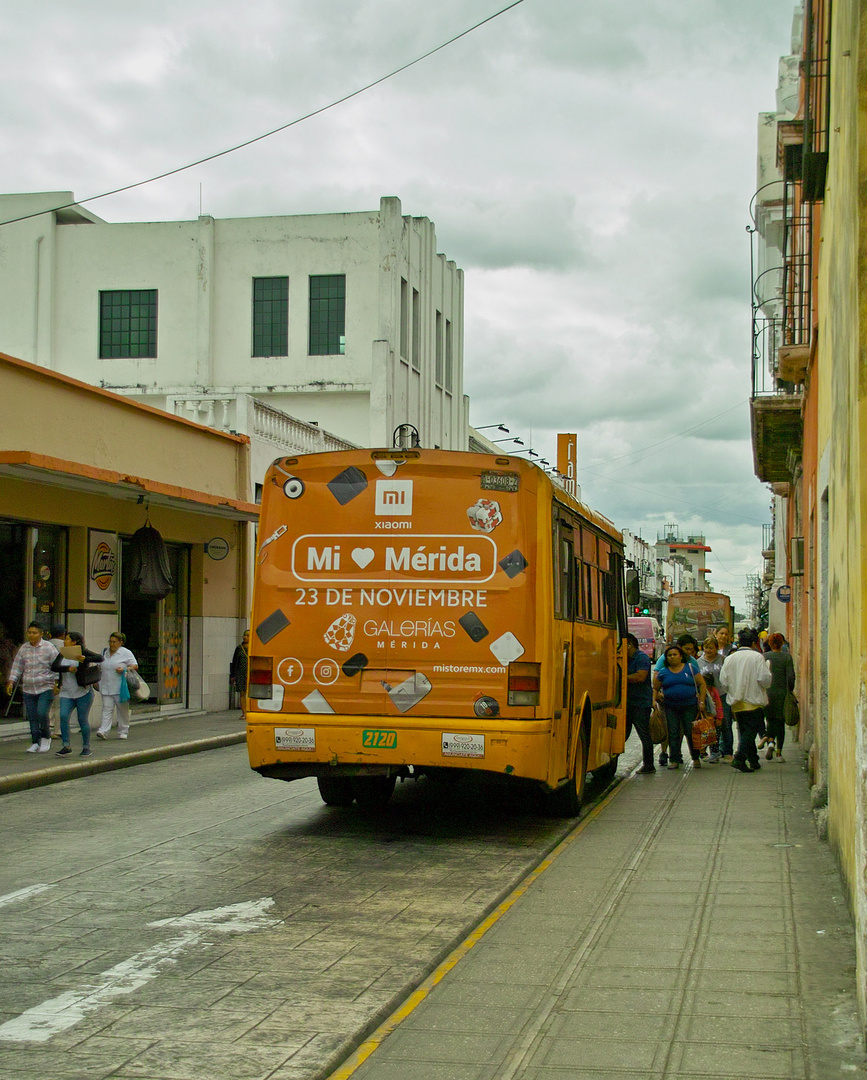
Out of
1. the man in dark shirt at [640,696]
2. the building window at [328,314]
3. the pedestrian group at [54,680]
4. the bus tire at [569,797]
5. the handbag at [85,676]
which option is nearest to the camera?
the bus tire at [569,797]

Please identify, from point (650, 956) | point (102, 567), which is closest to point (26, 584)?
point (102, 567)

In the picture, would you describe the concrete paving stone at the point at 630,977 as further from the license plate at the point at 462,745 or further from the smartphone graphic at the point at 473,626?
the smartphone graphic at the point at 473,626

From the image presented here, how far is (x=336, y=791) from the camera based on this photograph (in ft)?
37.5

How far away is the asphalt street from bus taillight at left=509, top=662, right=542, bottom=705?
1186 millimetres

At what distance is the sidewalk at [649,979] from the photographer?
4891mm

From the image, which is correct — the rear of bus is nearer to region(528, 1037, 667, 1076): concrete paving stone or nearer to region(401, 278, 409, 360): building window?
region(528, 1037, 667, 1076): concrete paving stone

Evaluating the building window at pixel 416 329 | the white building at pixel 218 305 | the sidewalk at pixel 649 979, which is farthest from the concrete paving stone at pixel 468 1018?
the building window at pixel 416 329

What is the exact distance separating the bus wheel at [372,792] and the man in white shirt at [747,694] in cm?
511

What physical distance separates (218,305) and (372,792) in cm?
2599

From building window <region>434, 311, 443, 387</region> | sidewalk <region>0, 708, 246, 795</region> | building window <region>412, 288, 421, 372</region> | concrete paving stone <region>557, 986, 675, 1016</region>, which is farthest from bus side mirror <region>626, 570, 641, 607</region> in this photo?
building window <region>434, 311, 443, 387</region>

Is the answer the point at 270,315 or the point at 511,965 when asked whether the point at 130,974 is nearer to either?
the point at 511,965

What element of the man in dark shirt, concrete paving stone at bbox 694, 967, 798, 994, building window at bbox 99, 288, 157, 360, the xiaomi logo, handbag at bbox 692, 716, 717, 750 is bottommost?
concrete paving stone at bbox 694, 967, 798, 994

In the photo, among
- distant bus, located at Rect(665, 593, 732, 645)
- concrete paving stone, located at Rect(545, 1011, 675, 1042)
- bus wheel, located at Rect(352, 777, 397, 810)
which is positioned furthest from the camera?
distant bus, located at Rect(665, 593, 732, 645)

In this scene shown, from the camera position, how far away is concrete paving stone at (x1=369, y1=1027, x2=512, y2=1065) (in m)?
4.94
